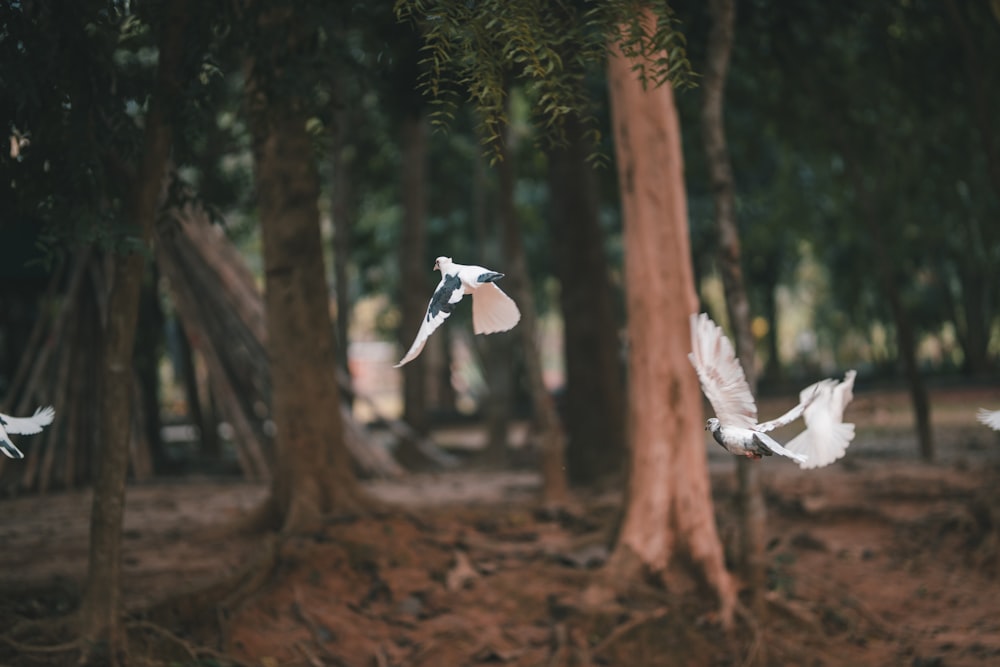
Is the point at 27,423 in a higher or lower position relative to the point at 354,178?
lower

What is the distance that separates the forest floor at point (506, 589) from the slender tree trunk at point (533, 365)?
0.32 metres

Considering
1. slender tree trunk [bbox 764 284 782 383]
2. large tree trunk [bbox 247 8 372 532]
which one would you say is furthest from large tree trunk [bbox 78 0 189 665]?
slender tree trunk [bbox 764 284 782 383]

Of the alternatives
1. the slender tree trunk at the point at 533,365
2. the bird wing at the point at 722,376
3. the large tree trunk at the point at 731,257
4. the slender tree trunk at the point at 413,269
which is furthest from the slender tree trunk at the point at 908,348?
the bird wing at the point at 722,376

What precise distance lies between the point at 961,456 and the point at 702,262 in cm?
1188

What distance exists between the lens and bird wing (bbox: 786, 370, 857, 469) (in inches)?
131

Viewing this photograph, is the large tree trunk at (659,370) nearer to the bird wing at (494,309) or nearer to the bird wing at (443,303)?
the bird wing at (494,309)

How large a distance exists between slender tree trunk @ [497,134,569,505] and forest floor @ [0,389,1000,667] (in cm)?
32

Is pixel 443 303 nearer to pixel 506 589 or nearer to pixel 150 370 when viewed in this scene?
pixel 506 589

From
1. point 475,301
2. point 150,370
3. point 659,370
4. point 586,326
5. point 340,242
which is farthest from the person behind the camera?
point 340,242

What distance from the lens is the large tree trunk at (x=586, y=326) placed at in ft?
33.7

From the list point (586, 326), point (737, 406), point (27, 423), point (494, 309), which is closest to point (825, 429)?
point (737, 406)

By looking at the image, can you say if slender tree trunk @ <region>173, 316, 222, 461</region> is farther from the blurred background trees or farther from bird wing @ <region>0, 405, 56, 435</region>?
bird wing @ <region>0, 405, 56, 435</region>

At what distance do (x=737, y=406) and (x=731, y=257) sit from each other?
323 centimetres

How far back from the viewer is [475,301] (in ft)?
12.1
